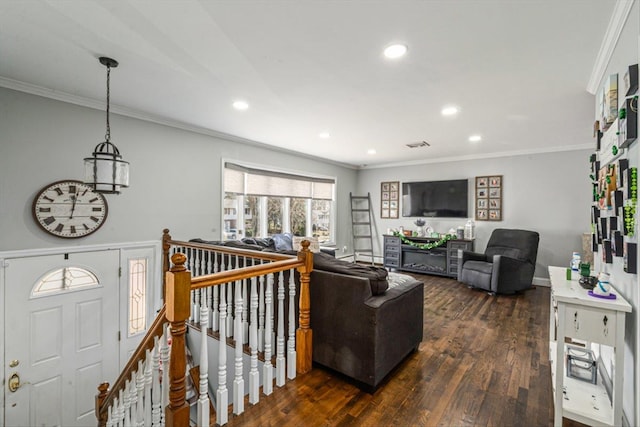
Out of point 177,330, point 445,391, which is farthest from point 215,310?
point 445,391

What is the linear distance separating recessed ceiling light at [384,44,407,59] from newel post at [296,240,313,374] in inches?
63.0

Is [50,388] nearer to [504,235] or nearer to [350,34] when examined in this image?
[350,34]

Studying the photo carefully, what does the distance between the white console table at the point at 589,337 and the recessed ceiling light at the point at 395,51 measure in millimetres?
1956

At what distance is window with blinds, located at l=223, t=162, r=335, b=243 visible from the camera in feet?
15.8

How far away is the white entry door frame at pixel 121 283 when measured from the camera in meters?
2.62

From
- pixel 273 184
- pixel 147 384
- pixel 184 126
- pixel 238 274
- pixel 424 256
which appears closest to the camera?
pixel 238 274

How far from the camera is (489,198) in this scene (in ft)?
19.3

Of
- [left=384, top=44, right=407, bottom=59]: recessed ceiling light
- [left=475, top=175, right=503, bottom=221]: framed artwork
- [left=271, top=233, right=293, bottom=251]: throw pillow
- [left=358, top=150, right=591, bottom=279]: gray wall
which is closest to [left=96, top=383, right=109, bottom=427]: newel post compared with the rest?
[left=271, top=233, right=293, bottom=251]: throw pillow

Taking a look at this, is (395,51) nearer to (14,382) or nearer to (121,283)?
(121,283)

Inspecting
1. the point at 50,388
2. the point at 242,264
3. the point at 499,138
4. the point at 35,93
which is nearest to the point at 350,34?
the point at 242,264

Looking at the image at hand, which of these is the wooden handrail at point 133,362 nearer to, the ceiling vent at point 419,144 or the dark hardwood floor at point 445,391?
the dark hardwood floor at point 445,391

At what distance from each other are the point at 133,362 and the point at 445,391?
2.27 meters

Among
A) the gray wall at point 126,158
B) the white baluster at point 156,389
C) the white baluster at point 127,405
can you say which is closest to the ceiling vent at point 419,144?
the gray wall at point 126,158

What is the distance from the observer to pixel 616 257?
1.86 m
